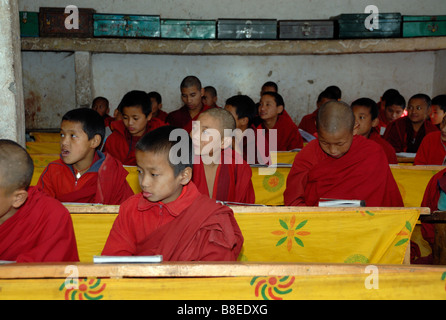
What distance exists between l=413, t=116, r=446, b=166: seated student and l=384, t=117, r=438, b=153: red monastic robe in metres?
1.44

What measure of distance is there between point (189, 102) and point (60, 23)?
2.99 m

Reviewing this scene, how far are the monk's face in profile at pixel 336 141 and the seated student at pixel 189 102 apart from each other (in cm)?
279

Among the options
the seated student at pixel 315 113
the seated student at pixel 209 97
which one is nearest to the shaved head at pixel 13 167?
the seated student at pixel 209 97

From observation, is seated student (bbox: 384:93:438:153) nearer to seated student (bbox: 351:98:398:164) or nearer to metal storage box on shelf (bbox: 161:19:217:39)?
seated student (bbox: 351:98:398:164)

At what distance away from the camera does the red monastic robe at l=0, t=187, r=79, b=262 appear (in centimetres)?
205

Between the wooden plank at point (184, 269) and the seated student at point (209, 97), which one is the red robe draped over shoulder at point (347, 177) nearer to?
the wooden plank at point (184, 269)

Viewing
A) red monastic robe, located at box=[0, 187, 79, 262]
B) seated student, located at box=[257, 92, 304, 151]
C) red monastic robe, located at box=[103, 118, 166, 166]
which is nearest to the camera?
red monastic robe, located at box=[0, 187, 79, 262]

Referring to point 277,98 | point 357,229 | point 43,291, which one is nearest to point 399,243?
point 357,229

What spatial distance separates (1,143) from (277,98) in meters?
4.03

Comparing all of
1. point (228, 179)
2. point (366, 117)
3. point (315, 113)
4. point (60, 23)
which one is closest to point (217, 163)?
point (228, 179)

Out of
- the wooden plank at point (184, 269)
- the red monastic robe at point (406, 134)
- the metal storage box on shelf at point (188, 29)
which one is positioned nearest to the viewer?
the wooden plank at point (184, 269)

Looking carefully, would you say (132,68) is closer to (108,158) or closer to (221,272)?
(108,158)

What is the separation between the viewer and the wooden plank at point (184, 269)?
1.50 m

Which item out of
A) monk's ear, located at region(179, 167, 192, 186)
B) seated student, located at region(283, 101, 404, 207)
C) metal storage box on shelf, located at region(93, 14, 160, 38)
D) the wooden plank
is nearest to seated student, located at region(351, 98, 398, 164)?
seated student, located at region(283, 101, 404, 207)
